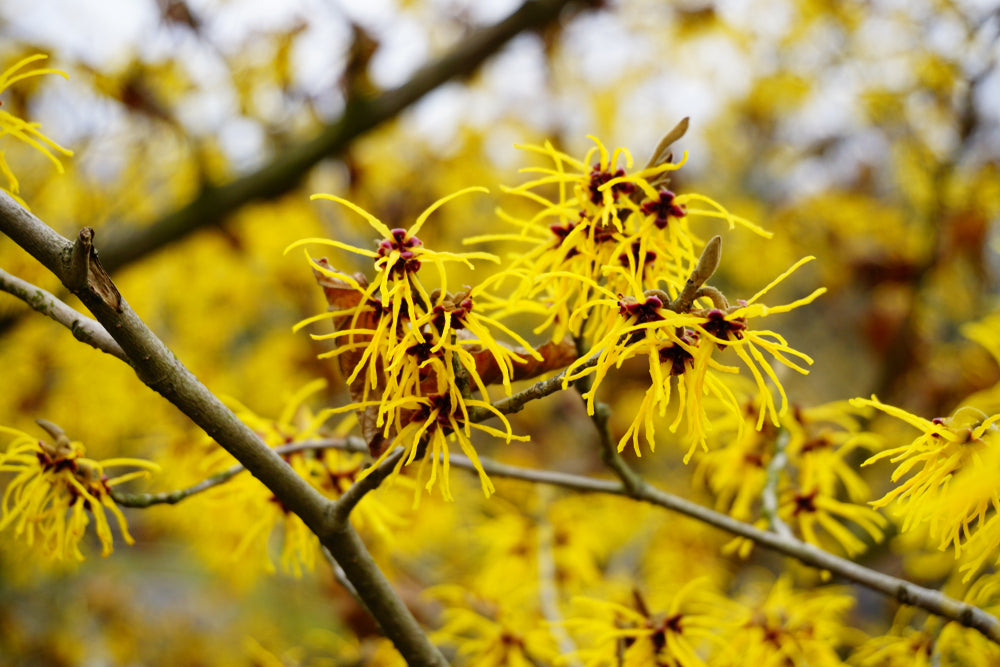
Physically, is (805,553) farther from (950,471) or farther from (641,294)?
(641,294)

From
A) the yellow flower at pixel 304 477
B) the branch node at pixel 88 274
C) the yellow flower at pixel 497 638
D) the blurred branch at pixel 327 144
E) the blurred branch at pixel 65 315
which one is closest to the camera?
the branch node at pixel 88 274

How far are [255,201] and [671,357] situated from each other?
7.88 ft

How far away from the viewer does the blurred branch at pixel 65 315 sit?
75 cm

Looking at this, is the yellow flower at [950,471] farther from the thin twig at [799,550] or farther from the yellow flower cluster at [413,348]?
the yellow flower cluster at [413,348]

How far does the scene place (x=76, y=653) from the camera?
12.3ft

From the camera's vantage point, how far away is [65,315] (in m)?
0.75

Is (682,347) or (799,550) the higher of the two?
(682,347)

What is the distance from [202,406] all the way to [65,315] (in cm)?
19

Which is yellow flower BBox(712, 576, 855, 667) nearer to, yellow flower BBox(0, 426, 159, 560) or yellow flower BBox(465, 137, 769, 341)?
yellow flower BBox(465, 137, 769, 341)

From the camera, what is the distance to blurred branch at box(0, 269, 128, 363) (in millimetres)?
750

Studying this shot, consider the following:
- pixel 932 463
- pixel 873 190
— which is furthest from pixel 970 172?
pixel 932 463

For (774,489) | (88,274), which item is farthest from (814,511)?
(88,274)

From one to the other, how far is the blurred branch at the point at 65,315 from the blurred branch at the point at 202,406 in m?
0.07

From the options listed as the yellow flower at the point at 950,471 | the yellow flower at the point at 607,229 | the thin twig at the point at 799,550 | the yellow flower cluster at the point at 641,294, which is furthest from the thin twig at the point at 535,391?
the yellow flower at the point at 950,471
